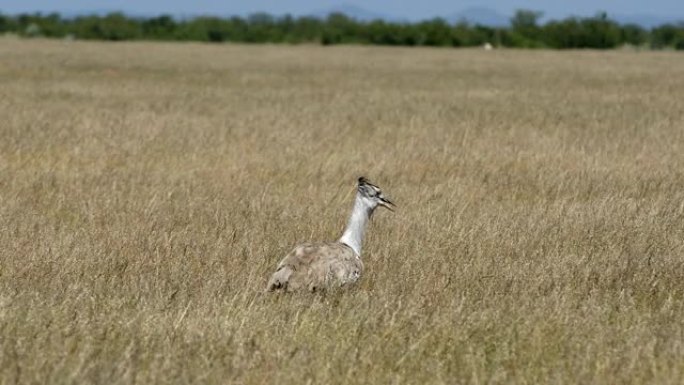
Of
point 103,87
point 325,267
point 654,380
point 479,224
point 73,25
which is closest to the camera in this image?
point 654,380

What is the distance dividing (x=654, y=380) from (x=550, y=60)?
47.3 metres

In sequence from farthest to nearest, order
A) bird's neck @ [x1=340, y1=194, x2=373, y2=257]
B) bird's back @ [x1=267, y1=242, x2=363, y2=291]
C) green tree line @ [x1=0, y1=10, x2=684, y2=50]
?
green tree line @ [x1=0, y1=10, x2=684, y2=50], bird's neck @ [x1=340, y1=194, x2=373, y2=257], bird's back @ [x1=267, y1=242, x2=363, y2=291]

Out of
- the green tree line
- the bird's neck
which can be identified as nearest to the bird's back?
the bird's neck

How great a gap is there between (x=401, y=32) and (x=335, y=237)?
8359 centimetres

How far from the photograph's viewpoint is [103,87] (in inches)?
1089

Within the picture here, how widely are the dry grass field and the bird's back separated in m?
0.09

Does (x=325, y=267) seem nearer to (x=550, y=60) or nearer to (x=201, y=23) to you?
(x=550, y=60)

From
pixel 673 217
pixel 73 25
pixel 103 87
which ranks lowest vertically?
pixel 73 25

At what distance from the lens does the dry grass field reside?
5.77 meters

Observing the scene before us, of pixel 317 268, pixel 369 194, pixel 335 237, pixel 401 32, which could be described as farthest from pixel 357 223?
pixel 401 32

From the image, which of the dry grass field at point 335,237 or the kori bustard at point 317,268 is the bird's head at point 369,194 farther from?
the dry grass field at point 335,237

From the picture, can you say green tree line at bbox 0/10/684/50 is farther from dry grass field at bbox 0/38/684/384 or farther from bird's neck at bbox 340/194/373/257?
bird's neck at bbox 340/194/373/257

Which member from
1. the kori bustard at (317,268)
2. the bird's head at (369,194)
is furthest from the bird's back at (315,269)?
the bird's head at (369,194)

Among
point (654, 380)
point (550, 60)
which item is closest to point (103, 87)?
point (654, 380)
